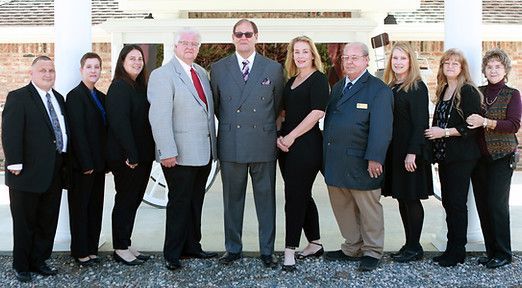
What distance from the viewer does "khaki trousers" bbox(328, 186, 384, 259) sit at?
4547 millimetres

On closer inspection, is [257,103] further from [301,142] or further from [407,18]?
[407,18]

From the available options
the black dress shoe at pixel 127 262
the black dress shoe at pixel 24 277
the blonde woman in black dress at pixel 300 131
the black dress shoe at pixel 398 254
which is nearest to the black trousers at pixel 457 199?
the black dress shoe at pixel 398 254

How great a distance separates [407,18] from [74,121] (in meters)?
7.65

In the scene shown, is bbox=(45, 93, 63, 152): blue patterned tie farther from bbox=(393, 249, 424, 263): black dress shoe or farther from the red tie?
bbox=(393, 249, 424, 263): black dress shoe

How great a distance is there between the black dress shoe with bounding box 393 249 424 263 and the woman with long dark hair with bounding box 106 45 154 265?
2045mm

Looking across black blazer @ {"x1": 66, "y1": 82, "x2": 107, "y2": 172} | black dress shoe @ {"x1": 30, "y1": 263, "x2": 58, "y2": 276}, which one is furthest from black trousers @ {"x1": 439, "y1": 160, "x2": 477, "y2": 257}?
black dress shoe @ {"x1": 30, "y1": 263, "x2": 58, "y2": 276}

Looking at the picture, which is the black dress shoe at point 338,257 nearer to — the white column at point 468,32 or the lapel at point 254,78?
the white column at point 468,32

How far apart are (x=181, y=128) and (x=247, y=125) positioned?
50 centimetres

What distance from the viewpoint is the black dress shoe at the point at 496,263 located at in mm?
4527

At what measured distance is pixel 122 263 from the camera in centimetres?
470

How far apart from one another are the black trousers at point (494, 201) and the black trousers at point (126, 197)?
2609 mm

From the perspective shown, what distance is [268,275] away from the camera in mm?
4422

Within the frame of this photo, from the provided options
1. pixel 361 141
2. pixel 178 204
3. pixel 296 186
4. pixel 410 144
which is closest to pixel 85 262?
pixel 178 204

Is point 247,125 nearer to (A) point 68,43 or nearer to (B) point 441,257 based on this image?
(A) point 68,43
